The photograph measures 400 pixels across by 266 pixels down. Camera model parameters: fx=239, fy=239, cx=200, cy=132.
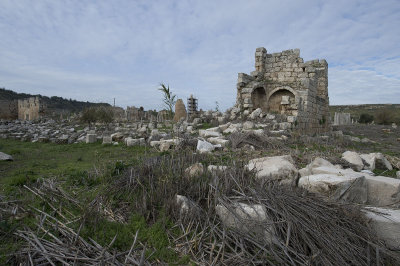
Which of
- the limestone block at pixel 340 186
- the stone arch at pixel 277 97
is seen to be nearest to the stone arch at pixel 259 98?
the stone arch at pixel 277 97

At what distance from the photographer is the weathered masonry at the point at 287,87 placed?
13602 millimetres

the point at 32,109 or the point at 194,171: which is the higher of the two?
the point at 32,109

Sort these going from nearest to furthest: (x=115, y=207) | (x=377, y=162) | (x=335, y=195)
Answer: (x=335, y=195), (x=115, y=207), (x=377, y=162)

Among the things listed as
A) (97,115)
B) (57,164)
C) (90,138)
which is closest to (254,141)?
(57,164)

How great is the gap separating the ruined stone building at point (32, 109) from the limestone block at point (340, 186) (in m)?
35.2

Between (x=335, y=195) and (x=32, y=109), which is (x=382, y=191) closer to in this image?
(x=335, y=195)

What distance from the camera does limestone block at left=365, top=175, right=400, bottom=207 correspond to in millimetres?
3277

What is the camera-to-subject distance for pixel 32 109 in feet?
107

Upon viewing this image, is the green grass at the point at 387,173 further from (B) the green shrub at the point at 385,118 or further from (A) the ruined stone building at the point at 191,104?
(B) the green shrub at the point at 385,118

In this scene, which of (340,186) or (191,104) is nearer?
(340,186)

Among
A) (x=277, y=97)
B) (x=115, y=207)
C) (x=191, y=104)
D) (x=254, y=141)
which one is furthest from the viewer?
(x=191, y=104)

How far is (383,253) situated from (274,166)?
1912mm

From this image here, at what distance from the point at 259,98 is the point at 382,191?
13.0 m

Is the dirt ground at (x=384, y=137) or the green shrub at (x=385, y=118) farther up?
the green shrub at (x=385, y=118)
